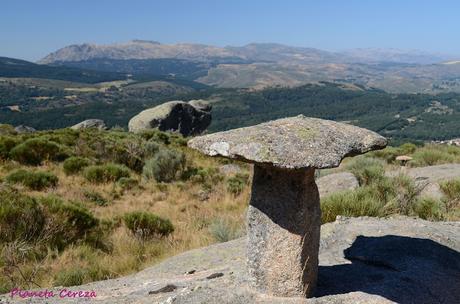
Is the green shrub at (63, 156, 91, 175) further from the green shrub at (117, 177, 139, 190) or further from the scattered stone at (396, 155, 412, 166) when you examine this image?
the scattered stone at (396, 155, 412, 166)

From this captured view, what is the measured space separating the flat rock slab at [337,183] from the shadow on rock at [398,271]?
5.37 metres

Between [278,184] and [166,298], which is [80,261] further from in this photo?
[278,184]

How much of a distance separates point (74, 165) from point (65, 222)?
6.31 metres

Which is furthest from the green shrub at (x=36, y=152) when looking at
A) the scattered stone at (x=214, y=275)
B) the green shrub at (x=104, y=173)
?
the scattered stone at (x=214, y=275)

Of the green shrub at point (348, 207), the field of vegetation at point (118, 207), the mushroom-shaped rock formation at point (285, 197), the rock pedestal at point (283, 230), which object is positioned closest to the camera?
the mushroom-shaped rock formation at point (285, 197)

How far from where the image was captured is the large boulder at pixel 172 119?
40.4 meters

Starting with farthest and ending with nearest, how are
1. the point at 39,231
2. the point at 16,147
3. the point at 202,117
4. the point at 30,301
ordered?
the point at 202,117 → the point at 16,147 → the point at 39,231 → the point at 30,301

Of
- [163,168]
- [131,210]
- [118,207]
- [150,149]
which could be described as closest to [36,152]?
[163,168]

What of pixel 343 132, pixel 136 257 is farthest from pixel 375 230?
pixel 136 257

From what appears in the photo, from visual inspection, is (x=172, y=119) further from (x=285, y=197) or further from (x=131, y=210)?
(x=285, y=197)

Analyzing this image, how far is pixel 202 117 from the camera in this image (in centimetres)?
4722

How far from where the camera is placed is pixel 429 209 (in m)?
9.41

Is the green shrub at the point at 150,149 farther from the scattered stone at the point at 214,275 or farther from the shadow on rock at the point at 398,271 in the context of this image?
the scattered stone at the point at 214,275

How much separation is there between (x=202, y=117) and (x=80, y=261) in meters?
39.9
